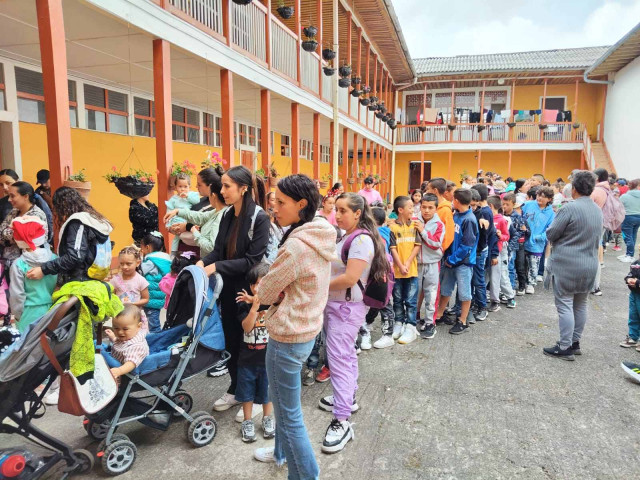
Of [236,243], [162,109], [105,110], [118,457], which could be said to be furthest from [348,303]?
[105,110]

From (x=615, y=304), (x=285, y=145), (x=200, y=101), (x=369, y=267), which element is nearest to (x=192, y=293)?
(x=369, y=267)

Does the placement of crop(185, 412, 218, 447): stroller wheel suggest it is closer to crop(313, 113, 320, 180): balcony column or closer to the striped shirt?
the striped shirt

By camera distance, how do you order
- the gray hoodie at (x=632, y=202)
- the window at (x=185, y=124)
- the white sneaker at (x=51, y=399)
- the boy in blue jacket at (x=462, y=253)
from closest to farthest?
the white sneaker at (x=51, y=399)
the boy in blue jacket at (x=462, y=253)
the gray hoodie at (x=632, y=202)
the window at (x=185, y=124)

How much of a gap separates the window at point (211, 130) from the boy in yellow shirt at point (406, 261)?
25.0 feet

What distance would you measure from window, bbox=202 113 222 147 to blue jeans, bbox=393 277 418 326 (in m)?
7.84

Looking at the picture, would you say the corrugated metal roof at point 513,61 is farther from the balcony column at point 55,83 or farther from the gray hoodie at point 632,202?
the balcony column at point 55,83

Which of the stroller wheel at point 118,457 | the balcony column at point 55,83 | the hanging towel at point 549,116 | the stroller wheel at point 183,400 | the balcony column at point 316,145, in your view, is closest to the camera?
the stroller wheel at point 118,457

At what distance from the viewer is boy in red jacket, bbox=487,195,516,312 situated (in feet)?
21.0

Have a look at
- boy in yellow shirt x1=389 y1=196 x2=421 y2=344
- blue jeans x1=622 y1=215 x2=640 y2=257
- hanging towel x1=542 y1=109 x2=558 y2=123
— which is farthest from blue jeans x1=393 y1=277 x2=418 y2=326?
hanging towel x1=542 y1=109 x2=558 y2=123

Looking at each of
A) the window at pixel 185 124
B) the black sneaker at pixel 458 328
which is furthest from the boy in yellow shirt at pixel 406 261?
the window at pixel 185 124

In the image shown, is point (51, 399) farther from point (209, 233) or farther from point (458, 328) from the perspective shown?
point (458, 328)

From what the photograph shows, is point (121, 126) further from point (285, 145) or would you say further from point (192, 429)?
point (285, 145)

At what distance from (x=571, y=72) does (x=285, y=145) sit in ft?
52.3

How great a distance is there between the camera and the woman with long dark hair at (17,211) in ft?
12.6
